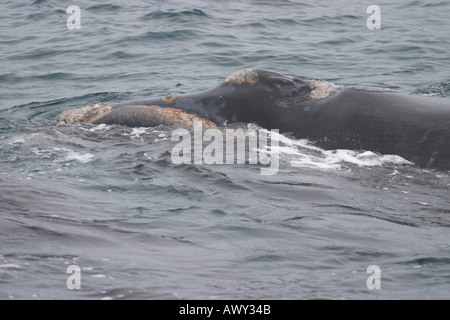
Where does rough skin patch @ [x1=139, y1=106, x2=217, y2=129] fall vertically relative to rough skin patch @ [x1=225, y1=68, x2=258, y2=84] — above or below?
below

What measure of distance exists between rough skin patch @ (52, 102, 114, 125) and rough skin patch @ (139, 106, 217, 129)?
0.86 metres

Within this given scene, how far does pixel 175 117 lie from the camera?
10.0 meters

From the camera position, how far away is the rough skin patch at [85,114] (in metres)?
10.9

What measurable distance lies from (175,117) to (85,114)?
72.0 inches

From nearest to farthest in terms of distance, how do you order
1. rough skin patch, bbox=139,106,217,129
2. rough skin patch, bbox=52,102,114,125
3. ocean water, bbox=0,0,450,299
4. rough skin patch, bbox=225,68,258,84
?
1. ocean water, bbox=0,0,450,299
2. rough skin patch, bbox=225,68,258,84
3. rough skin patch, bbox=139,106,217,129
4. rough skin patch, bbox=52,102,114,125

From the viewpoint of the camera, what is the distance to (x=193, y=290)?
178 inches

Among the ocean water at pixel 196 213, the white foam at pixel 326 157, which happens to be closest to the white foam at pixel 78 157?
the ocean water at pixel 196 213

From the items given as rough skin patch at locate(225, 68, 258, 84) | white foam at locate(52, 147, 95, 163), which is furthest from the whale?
white foam at locate(52, 147, 95, 163)

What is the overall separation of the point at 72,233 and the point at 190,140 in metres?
4.10

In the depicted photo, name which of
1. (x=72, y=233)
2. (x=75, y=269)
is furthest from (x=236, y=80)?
(x=75, y=269)

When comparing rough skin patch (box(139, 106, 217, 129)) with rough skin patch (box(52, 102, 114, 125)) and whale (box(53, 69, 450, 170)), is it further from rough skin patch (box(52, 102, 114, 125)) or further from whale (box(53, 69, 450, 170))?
rough skin patch (box(52, 102, 114, 125))

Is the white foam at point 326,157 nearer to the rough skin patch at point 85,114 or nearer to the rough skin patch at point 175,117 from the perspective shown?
the rough skin patch at point 175,117

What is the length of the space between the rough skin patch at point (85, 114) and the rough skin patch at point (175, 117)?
864 mm

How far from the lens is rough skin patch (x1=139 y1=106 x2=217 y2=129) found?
977 cm
